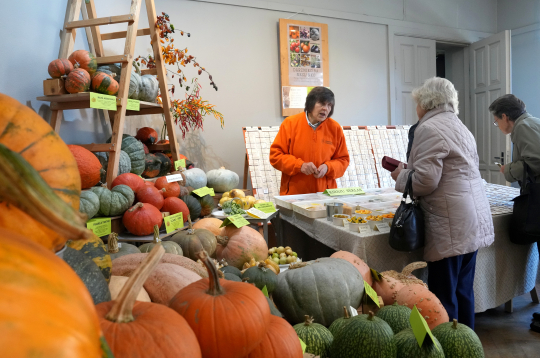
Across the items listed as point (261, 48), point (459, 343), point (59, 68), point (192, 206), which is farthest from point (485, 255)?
point (261, 48)

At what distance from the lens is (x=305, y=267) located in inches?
52.7

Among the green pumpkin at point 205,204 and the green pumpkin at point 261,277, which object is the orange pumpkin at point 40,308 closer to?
the green pumpkin at point 261,277

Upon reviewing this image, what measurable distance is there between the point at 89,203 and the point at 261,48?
11.8ft

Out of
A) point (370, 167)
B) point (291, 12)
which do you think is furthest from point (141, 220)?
point (291, 12)

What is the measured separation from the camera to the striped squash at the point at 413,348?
0.85m

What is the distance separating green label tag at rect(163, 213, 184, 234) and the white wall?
950 millimetres

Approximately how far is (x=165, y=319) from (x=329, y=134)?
2.94 m

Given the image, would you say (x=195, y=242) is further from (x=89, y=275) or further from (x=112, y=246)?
(x=89, y=275)

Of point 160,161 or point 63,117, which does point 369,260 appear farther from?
point 63,117

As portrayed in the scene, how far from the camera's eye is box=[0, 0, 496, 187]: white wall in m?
3.91

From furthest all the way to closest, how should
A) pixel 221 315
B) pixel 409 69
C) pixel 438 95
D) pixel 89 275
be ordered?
pixel 409 69 → pixel 438 95 → pixel 89 275 → pixel 221 315

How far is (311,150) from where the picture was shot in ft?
10.5

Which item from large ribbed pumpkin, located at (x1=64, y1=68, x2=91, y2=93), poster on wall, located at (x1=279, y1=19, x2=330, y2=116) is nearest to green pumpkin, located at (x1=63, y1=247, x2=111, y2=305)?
large ribbed pumpkin, located at (x1=64, y1=68, x2=91, y2=93)

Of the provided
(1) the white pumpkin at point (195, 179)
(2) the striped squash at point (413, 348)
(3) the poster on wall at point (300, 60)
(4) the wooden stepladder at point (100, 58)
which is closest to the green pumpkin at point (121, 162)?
(4) the wooden stepladder at point (100, 58)
